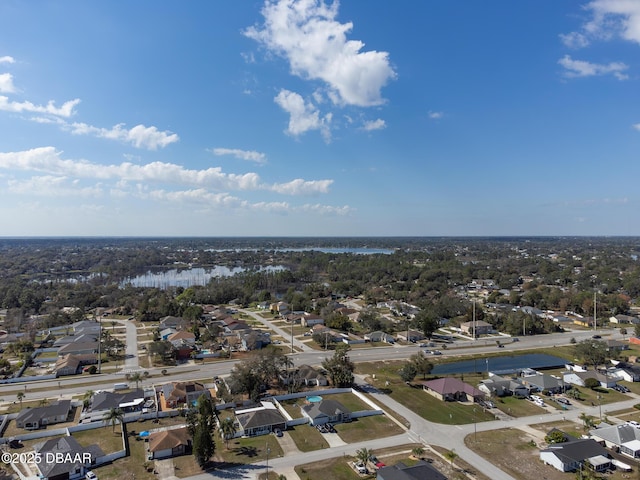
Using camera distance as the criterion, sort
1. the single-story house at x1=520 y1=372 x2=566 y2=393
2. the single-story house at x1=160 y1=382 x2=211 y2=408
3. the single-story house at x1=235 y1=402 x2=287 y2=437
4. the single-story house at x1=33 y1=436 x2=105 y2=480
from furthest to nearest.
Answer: the single-story house at x1=520 y1=372 x2=566 y2=393, the single-story house at x1=160 y1=382 x2=211 y2=408, the single-story house at x1=235 y1=402 x2=287 y2=437, the single-story house at x1=33 y1=436 x2=105 y2=480

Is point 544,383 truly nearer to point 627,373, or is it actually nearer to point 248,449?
point 627,373

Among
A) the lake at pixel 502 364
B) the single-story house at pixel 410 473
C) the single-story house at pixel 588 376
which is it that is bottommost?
the lake at pixel 502 364

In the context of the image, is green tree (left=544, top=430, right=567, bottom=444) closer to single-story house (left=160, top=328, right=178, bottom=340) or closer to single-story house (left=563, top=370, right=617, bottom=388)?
single-story house (left=563, top=370, right=617, bottom=388)

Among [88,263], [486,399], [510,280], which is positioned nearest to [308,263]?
[510,280]

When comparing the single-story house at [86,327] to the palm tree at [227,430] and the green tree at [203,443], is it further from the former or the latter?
the green tree at [203,443]

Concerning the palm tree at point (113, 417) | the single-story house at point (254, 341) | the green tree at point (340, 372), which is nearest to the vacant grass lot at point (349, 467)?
the green tree at point (340, 372)

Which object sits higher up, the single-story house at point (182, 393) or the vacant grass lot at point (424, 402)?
the single-story house at point (182, 393)

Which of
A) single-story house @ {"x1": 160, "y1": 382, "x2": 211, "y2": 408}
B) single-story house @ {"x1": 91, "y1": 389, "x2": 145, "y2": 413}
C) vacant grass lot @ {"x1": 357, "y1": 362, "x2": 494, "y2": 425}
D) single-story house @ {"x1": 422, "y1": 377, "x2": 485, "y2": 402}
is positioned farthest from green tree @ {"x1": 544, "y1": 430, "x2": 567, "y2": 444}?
single-story house @ {"x1": 91, "y1": 389, "x2": 145, "y2": 413}
